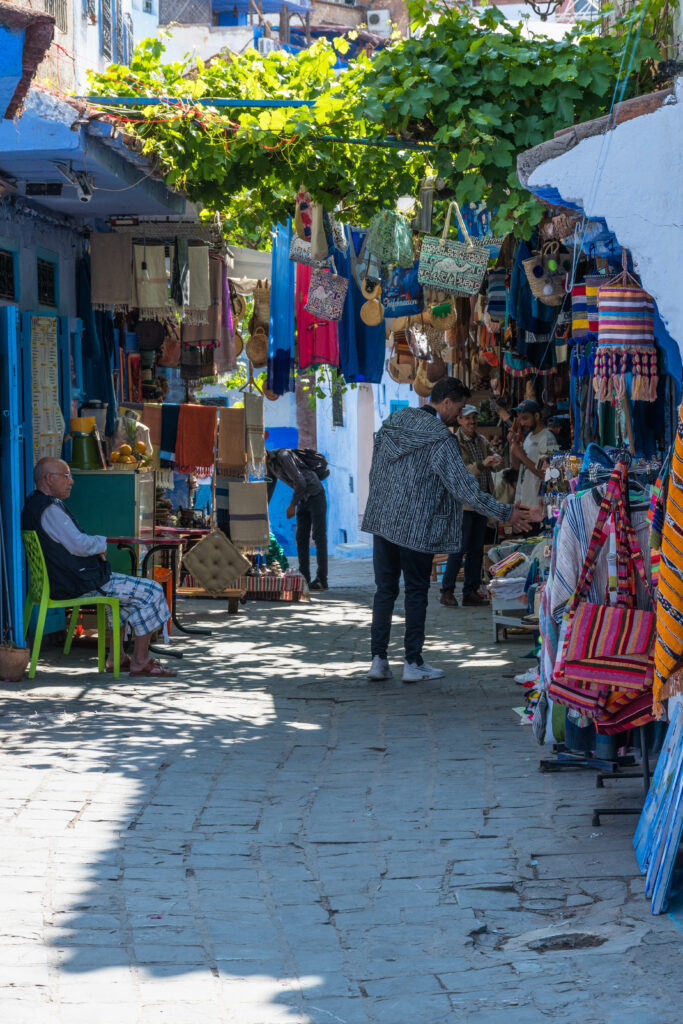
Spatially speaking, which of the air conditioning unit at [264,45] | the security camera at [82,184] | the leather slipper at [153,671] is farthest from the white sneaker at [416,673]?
the air conditioning unit at [264,45]

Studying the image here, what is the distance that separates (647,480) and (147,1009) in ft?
9.80

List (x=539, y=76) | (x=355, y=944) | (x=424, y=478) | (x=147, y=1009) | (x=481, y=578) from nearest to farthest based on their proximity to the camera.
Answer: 1. (x=147, y=1009)
2. (x=355, y=944)
3. (x=539, y=76)
4. (x=424, y=478)
5. (x=481, y=578)

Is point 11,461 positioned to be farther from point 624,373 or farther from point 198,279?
point 624,373

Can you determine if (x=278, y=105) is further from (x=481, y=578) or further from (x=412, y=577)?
(x=481, y=578)

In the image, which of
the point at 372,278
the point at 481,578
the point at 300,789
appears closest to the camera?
the point at 300,789

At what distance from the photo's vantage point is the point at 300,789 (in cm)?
636

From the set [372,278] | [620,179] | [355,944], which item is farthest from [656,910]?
[372,278]

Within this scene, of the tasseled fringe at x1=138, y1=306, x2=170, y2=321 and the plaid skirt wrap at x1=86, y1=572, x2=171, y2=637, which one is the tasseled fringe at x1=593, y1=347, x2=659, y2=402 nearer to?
the plaid skirt wrap at x1=86, y1=572, x2=171, y2=637

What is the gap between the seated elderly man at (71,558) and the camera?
28.5 feet

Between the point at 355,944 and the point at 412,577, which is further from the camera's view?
the point at 412,577

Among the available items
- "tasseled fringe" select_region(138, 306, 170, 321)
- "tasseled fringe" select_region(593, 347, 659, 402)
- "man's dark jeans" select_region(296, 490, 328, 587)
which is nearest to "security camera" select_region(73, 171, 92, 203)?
"tasseled fringe" select_region(138, 306, 170, 321)

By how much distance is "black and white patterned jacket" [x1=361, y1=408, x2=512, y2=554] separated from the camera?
28.0 ft

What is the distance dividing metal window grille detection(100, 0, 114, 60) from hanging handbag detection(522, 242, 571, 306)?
4710mm

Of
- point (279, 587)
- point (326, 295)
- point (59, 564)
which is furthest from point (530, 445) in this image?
point (59, 564)
